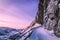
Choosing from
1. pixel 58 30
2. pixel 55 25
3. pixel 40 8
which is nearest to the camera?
pixel 58 30

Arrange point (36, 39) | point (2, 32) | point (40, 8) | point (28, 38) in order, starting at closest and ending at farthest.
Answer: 1. point (36, 39)
2. point (28, 38)
3. point (40, 8)
4. point (2, 32)

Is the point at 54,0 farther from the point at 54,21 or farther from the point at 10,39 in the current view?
the point at 10,39

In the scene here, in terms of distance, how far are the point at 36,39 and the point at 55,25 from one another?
1036mm

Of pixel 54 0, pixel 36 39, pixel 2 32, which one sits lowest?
pixel 2 32

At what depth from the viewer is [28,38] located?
7234 mm

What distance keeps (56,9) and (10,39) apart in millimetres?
4653

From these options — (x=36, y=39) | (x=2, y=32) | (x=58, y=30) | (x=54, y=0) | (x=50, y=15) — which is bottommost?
(x=2, y=32)

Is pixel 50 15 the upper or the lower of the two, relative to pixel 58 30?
upper

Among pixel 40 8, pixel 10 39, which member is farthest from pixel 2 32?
pixel 40 8

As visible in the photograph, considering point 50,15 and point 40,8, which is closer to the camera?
point 50,15

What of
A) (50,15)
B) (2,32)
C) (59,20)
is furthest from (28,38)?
(2,32)

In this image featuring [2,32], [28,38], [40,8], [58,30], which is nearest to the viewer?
[58,30]

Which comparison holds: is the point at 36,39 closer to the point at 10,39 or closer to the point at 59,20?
the point at 59,20

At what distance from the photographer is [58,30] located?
5.50 metres
